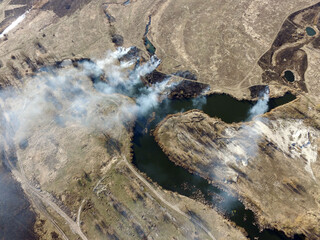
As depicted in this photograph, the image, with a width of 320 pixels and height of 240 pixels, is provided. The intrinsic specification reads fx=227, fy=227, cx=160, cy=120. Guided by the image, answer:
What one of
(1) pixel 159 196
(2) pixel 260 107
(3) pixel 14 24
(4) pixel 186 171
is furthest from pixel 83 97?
(3) pixel 14 24

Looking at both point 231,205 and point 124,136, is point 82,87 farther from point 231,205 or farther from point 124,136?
point 231,205

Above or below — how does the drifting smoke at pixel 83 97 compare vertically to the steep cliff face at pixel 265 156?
above

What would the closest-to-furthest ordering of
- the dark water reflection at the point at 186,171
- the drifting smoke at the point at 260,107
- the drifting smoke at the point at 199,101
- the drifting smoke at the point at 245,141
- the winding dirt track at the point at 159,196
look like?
1. the winding dirt track at the point at 159,196
2. the dark water reflection at the point at 186,171
3. the drifting smoke at the point at 245,141
4. the drifting smoke at the point at 260,107
5. the drifting smoke at the point at 199,101

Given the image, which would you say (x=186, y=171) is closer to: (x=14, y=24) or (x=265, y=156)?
(x=265, y=156)

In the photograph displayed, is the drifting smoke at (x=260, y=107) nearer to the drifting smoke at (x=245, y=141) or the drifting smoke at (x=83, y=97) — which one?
the drifting smoke at (x=245, y=141)

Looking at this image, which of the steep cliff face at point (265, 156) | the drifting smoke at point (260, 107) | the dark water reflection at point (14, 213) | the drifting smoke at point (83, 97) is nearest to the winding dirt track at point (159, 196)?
the steep cliff face at point (265, 156)

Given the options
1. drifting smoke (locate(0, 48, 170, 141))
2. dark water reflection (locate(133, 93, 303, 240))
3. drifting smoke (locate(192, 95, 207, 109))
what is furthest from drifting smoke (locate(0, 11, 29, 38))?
drifting smoke (locate(192, 95, 207, 109))
